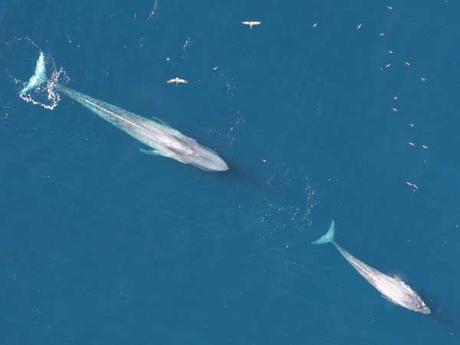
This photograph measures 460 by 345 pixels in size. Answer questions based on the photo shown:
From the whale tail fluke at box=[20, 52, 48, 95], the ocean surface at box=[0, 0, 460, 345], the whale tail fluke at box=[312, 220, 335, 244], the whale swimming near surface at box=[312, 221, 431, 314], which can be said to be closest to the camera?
the ocean surface at box=[0, 0, 460, 345]

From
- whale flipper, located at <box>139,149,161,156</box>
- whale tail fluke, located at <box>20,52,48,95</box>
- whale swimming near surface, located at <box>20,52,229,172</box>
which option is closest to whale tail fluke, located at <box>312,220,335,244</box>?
whale swimming near surface, located at <box>20,52,229,172</box>

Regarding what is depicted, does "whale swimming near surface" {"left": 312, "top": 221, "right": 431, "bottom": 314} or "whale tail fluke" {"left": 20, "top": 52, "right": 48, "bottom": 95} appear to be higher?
"whale tail fluke" {"left": 20, "top": 52, "right": 48, "bottom": 95}

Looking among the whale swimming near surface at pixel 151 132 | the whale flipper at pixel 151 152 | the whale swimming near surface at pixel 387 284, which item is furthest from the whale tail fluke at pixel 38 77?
the whale swimming near surface at pixel 387 284

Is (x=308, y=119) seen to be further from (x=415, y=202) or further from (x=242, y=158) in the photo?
(x=415, y=202)

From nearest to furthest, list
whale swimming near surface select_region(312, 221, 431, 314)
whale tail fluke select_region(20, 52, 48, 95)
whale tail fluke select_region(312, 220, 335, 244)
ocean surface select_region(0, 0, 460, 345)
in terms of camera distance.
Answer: ocean surface select_region(0, 0, 460, 345)
whale swimming near surface select_region(312, 221, 431, 314)
whale tail fluke select_region(312, 220, 335, 244)
whale tail fluke select_region(20, 52, 48, 95)

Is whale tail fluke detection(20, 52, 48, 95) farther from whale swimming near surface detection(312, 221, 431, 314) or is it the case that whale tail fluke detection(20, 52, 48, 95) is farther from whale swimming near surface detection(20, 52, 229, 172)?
whale swimming near surface detection(312, 221, 431, 314)

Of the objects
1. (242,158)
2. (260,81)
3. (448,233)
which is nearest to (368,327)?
(448,233)

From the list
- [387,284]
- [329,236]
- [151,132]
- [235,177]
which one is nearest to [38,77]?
[151,132]
